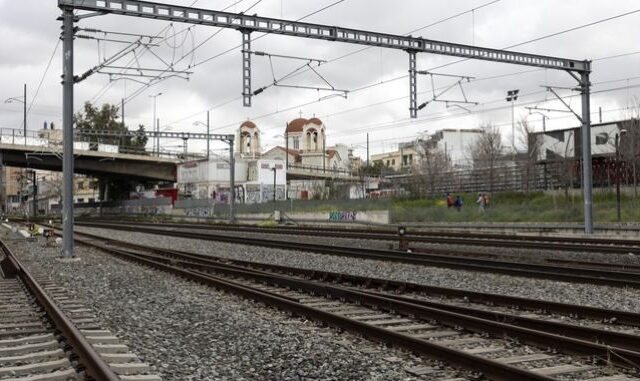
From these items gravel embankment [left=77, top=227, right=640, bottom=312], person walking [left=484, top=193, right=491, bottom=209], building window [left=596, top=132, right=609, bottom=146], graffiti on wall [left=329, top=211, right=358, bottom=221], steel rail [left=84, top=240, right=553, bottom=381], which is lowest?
gravel embankment [left=77, top=227, right=640, bottom=312]

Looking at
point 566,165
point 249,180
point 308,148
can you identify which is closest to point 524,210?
Result: point 566,165

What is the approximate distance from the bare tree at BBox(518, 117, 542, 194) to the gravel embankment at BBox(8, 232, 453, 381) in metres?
38.8

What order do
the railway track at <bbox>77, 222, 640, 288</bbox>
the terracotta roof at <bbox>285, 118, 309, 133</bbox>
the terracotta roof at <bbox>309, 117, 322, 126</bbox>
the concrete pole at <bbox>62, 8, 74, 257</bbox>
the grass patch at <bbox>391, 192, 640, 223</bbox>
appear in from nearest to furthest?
1. the railway track at <bbox>77, 222, 640, 288</bbox>
2. the concrete pole at <bbox>62, 8, 74, 257</bbox>
3. the grass patch at <bbox>391, 192, 640, 223</bbox>
4. the terracotta roof at <bbox>309, 117, 322, 126</bbox>
5. the terracotta roof at <bbox>285, 118, 309, 133</bbox>

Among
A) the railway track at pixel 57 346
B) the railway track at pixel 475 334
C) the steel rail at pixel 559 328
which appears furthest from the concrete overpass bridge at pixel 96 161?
the steel rail at pixel 559 328

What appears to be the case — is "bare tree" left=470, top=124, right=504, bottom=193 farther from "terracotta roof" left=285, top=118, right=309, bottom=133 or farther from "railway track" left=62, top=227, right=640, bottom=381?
"railway track" left=62, top=227, right=640, bottom=381

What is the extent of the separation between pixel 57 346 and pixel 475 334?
5.57 metres

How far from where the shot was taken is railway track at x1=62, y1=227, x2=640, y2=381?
7.13 m

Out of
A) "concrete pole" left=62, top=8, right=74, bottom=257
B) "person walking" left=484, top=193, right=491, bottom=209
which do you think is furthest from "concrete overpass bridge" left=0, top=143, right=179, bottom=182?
"concrete pole" left=62, top=8, right=74, bottom=257

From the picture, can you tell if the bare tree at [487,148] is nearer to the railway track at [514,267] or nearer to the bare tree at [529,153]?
the bare tree at [529,153]

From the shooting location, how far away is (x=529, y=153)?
55438mm

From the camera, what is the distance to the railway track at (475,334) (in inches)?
281

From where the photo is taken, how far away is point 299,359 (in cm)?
803

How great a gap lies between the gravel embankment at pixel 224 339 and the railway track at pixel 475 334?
0.81 feet

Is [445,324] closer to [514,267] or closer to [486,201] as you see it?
[514,267]
